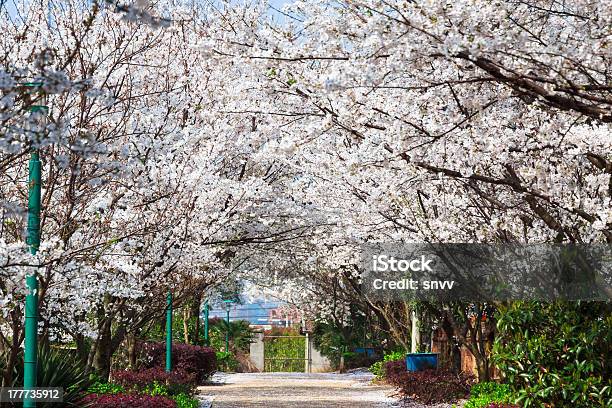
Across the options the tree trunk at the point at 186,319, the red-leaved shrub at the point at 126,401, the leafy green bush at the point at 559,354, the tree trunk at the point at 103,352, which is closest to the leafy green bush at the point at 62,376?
the red-leaved shrub at the point at 126,401

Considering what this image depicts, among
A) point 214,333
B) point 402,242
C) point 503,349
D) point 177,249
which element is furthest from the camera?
point 214,333

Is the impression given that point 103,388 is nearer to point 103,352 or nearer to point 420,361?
point 103,352

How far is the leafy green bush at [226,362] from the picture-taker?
3012cm

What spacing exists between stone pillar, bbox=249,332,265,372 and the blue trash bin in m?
15.0

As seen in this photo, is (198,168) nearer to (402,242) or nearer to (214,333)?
(402,242)

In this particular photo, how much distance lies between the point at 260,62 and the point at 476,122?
1788 mm

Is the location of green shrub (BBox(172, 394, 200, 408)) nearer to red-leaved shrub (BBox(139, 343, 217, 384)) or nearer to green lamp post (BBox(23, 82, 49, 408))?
red-leaved shrub (BBox(139, 343, 217, 384))

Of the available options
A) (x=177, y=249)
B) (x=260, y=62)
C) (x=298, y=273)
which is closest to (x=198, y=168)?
(x=177, y=249)

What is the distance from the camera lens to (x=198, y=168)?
12.5 meters

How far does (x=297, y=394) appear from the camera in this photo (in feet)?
61.4

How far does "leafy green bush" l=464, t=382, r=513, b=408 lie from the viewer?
1262cm

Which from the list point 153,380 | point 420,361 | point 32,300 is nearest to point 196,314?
point 420,361

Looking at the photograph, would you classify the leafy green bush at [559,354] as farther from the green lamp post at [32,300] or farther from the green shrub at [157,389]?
the green shrub at [157,389]

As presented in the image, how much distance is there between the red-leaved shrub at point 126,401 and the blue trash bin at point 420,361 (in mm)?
7149
